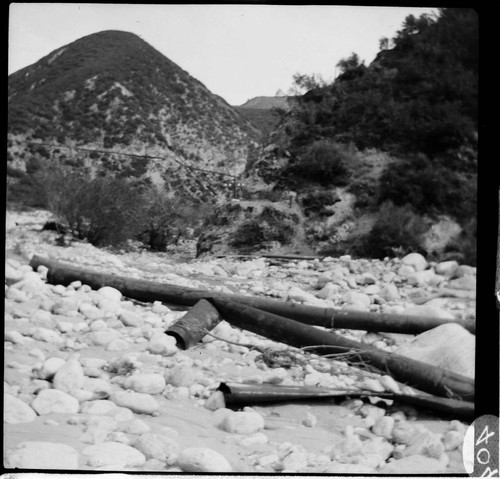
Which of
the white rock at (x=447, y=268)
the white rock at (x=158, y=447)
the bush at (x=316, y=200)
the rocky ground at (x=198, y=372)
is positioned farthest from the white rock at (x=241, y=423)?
the white rock at (x=447, y=268)

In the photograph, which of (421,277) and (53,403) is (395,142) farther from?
(53,403)

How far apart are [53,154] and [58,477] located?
1731mm

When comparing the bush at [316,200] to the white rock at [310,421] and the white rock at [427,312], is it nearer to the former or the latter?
the white rock at [427,312]

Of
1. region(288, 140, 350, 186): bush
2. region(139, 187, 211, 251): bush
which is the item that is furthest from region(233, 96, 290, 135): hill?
region(139, 187, 211, 251): bush

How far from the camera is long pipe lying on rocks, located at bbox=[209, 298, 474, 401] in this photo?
122 inches

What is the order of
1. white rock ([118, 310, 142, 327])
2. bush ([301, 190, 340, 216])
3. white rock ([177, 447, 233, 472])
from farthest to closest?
bush ([301, 190, 340, 216]) < white rock ([118, 310, 142, 327]) < white rock ([177, 447, 233, 472])

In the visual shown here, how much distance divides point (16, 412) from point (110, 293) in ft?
2.57

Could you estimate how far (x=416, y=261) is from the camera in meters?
3.29

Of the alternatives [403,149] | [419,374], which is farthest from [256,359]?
[403,149]

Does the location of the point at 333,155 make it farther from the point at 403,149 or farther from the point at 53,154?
the point at 53,154

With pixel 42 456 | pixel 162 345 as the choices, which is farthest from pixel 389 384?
pixel 42 456

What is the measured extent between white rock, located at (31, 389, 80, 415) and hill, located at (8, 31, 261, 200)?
121cm

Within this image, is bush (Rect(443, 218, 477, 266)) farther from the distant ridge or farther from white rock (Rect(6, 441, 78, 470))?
white rock (Rect(6, 441, 78, 470))

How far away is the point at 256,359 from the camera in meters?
3.22
